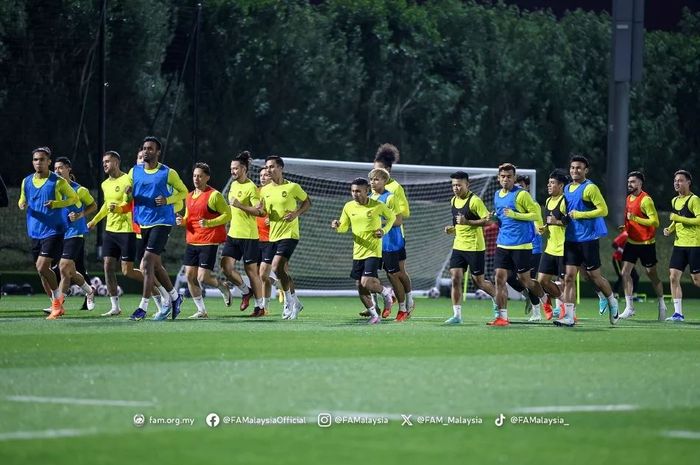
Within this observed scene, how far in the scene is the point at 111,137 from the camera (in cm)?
4091

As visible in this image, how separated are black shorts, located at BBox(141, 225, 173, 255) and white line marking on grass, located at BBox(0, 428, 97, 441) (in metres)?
10.3

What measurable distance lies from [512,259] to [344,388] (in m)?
8.81

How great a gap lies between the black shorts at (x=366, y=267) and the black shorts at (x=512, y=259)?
5.27 feet

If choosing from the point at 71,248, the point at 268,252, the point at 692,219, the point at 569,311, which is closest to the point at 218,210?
the point at 268,252

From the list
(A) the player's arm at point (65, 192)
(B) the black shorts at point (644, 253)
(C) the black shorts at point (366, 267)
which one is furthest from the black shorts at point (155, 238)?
(B) the black shorts at point (644, 253)

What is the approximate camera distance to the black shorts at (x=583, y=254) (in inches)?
750

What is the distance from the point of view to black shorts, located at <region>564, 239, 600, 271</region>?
62.5 ft

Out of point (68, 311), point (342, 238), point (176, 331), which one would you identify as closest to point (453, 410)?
point (176, 331)

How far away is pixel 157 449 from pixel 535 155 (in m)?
43.5

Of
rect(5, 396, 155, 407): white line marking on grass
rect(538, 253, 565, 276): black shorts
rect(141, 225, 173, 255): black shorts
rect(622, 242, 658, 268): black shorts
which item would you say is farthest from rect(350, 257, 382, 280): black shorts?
rect(5, 396, 155, 407): white line marking on grass

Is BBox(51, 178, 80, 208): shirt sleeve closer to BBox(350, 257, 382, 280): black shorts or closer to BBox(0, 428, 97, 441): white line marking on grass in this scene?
BBox(350, 257, 382, 280): black shorts

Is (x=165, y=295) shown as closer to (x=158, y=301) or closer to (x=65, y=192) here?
(x=158, y=301)

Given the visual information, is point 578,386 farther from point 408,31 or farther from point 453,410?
point 408,31

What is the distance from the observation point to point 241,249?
71.2 ft
